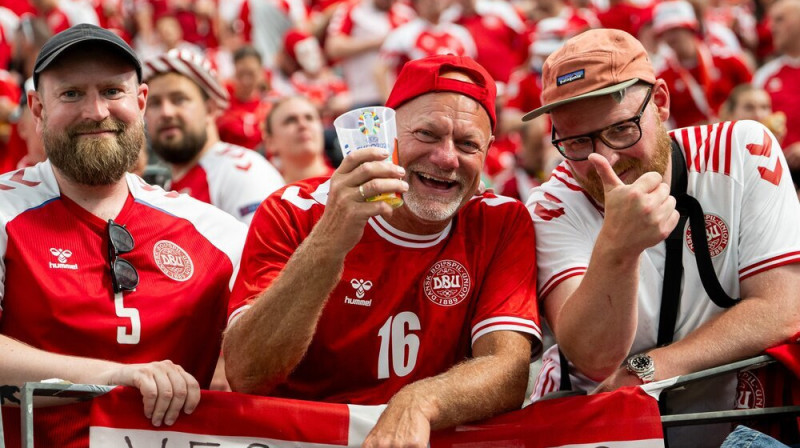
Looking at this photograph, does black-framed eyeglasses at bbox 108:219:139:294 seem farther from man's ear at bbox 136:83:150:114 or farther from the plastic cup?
the plastic cup

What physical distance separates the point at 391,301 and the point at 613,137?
1089 millimetres

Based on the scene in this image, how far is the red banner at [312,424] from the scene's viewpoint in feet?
11.4

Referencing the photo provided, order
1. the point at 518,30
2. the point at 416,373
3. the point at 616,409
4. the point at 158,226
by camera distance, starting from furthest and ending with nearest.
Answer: the point at 518,30 → the point at 158,226 → the point at 416,373 → the point at 616,409

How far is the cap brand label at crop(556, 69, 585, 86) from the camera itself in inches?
163

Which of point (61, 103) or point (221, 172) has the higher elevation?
point (61, 103)

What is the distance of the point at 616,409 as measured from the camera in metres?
3.59

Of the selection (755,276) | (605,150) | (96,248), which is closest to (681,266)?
(755,276)

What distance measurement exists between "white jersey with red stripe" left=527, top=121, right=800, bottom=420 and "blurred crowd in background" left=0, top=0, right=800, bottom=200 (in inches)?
120

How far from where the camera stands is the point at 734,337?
395 centimetres

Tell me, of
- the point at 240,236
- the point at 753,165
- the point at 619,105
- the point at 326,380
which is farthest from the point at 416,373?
the point at 753,165

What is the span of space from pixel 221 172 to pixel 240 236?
2604 millimetres

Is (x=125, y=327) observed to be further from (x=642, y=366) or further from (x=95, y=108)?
(x=642, y=366)

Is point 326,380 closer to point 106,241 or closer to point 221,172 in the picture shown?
point 106,241

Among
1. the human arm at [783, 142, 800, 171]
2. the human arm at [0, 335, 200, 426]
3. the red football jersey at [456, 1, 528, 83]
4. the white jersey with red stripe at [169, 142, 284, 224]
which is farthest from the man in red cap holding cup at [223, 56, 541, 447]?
the red football jersey at [456, 1, 528, 83]
